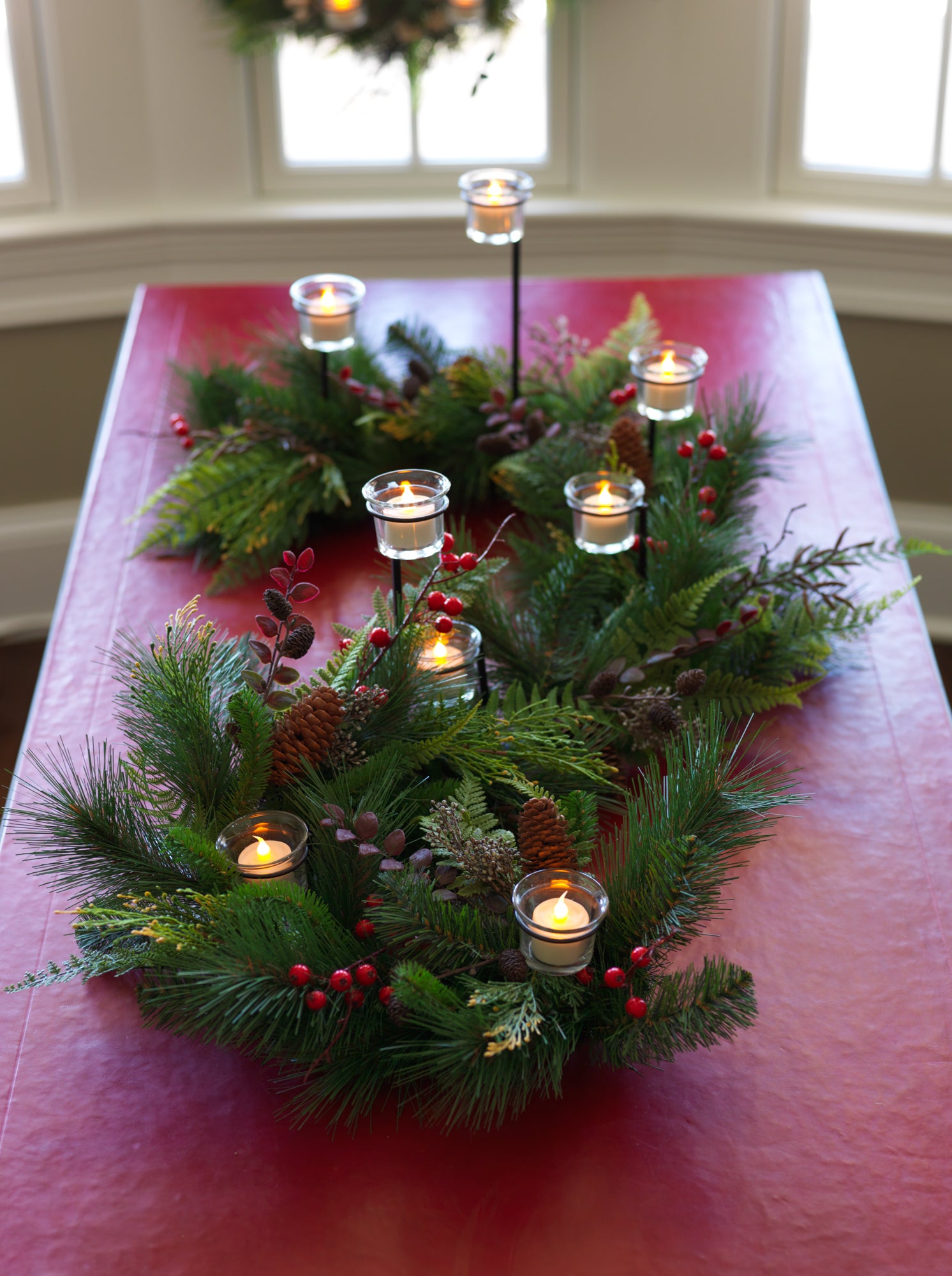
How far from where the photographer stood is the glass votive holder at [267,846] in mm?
885

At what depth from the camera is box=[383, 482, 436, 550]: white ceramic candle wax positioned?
1.05 meters

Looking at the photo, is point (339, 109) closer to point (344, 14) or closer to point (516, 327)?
point (344, 14)

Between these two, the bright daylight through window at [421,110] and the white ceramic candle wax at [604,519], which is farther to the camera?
the bright daylight through window at [421,110]

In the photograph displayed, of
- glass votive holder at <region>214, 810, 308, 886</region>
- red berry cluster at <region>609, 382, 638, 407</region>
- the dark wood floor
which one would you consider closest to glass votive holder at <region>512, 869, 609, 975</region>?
glass votive holder at <region>214, 810, 308, 886</region>

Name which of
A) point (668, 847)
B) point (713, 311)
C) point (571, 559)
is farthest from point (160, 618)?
point (713, 311)

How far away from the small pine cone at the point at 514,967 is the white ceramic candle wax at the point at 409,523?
1.13 ft

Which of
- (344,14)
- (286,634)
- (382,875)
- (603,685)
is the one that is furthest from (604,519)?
(344,14)

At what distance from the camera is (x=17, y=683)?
289 centimetres

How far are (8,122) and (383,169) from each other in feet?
2.35

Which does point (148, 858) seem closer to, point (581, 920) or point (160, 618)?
point (581, 920)

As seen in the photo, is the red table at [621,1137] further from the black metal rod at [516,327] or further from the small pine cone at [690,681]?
the black metal rod at [516,327]

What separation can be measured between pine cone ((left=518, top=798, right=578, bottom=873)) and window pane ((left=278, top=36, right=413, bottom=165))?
2.05 metres

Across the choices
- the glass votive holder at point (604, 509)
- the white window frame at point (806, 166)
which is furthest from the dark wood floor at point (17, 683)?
the glass votive holder at point (604, 509)

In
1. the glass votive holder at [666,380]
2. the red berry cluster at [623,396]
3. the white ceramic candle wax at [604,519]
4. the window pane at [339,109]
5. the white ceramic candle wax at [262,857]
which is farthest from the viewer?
the window pane at [339,109]
